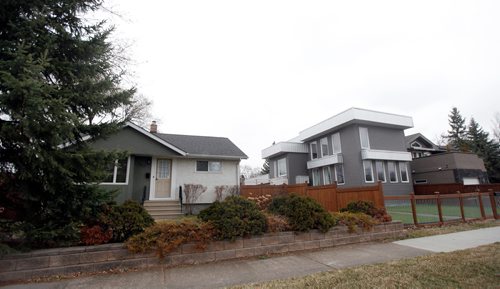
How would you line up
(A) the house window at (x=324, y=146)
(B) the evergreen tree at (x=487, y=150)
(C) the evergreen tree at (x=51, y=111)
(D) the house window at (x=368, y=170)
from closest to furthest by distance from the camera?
1. (C) the evergreen tree at (x=51, y=111)
2. (D) the house window at (x=368, y=170)
3. (A) the house window at (x=324, y=146)
4. (B) the evergreen tree at (x=487, y=150)

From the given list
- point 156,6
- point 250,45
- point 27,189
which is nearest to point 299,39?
point 250,45

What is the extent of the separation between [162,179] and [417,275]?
11.9 metres

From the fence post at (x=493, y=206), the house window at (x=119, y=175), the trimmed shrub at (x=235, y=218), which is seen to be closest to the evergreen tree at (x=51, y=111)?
the trimmed shrub at (x=235, y=218)

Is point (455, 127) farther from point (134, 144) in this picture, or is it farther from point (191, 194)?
point (134, 144)

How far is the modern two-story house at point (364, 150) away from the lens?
19500mm

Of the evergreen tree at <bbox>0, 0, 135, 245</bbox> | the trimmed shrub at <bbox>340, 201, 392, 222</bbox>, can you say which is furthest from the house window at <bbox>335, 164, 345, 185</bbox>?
the evergreen tree at <bbox>0, 0, 135, 245</bbox>

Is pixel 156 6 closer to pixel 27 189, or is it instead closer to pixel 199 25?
pixel 199 25

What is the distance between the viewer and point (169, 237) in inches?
210

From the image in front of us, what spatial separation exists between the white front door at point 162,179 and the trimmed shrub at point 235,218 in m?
7.49

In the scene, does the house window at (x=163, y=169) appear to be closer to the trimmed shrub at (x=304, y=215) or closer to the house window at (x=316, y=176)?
the trimmed shrub at (x=304, y=215)

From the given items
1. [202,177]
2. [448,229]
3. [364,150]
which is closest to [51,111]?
[202,177]

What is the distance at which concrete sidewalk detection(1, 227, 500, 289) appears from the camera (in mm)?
4266

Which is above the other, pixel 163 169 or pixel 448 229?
pixel 163 169

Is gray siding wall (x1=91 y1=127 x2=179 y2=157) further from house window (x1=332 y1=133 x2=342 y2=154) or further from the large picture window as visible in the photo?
the large picture window
